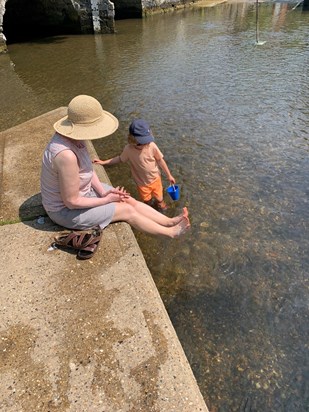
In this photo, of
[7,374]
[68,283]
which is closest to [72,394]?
[7,374]

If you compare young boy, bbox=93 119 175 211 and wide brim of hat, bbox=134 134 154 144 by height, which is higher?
wide brim of hat, bbox=134 134 154 144

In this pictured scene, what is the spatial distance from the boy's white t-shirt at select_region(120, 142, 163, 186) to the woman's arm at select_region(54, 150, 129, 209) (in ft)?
3.21

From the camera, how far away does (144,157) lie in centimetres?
443

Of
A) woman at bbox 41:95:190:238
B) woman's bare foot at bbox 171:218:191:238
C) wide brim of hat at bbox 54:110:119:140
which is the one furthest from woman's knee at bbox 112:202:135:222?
wide brim of hat at bbox 54:110:119:140

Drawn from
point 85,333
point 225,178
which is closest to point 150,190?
point 225,178

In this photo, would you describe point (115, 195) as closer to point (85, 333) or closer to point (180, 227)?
point (180, 227)

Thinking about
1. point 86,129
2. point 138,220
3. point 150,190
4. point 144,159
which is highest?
point 86,129

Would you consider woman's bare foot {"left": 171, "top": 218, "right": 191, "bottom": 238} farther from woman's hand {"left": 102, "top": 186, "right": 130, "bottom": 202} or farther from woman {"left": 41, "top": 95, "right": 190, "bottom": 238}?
woman's hand {"left": 102, "top": 186, "right": 130, "bottom": 202}

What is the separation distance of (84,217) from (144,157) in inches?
52.1

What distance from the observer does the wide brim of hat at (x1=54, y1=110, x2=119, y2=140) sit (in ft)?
10.2

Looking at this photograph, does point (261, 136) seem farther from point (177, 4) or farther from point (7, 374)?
point (177, 4)

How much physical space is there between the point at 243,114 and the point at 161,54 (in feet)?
22.9

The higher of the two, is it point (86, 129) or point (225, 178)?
point (86, 129)

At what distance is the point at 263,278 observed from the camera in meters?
3.92
